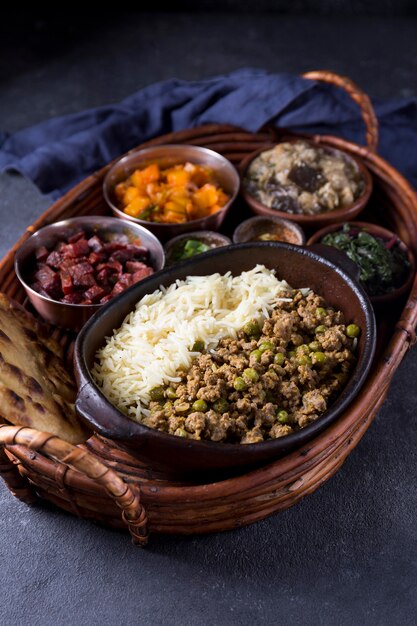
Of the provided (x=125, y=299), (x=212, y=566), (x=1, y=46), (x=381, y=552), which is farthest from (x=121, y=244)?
(x=1, y=46)

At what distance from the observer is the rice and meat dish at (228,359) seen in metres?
3.42

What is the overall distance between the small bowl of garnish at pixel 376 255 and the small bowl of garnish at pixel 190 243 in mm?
607

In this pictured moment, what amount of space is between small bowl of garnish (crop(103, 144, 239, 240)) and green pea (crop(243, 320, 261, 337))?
3.73 ft

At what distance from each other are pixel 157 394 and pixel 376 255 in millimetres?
1779

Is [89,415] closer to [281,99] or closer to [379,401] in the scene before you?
[379,401]

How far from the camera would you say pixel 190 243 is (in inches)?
183

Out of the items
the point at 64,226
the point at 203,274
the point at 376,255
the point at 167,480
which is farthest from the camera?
the point at 64,226

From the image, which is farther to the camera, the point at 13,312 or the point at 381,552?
the point at 13,312

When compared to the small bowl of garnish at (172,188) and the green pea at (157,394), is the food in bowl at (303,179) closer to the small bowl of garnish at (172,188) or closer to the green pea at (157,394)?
the small bowl of garnish at (172,188)

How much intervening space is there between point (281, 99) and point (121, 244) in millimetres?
1880

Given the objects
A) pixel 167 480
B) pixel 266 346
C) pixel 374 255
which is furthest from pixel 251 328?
pixel 374 255

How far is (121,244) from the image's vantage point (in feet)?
14.9

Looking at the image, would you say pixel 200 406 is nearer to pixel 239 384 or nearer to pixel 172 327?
pixel 239 384

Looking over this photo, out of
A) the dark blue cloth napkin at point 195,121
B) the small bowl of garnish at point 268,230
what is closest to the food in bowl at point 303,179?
the small bowl of garnish at point 268,230
